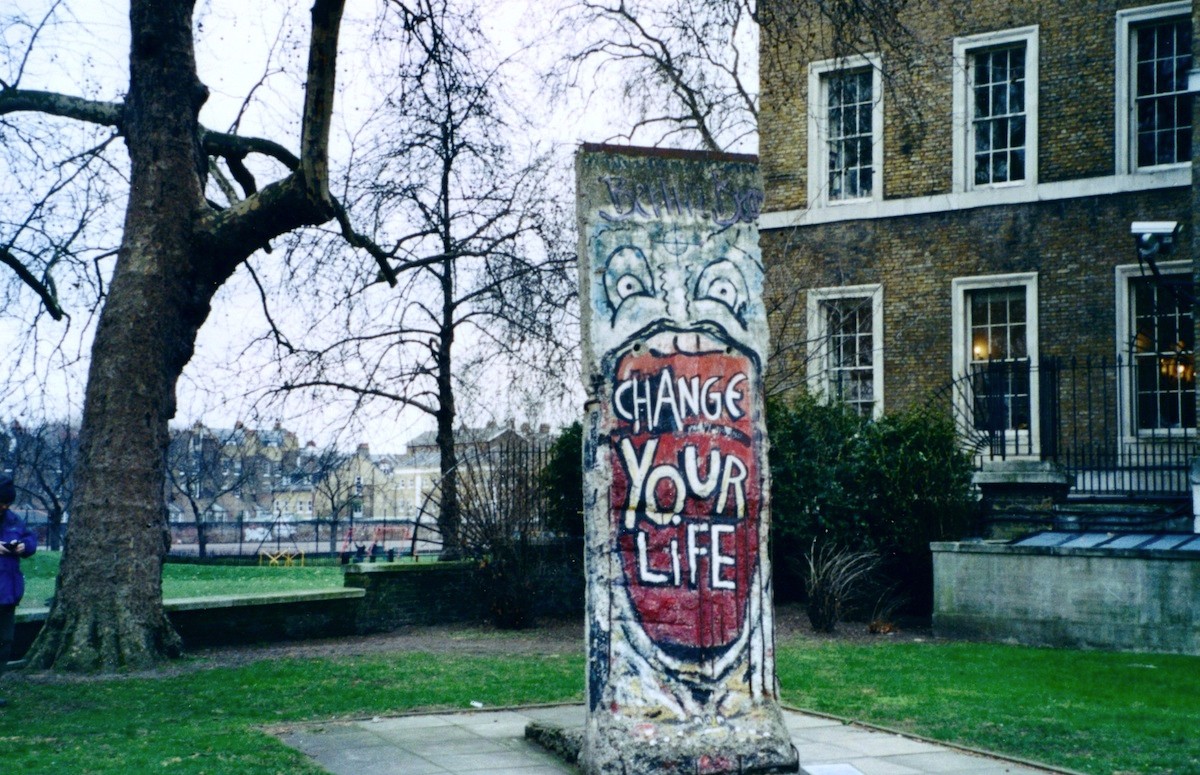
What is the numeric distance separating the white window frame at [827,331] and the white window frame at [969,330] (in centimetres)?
127

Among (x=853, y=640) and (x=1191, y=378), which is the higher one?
(x=1191, y=378)

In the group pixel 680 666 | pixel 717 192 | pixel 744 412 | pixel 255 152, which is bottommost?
pixel 680 666

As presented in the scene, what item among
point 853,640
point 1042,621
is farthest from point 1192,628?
point 853,640

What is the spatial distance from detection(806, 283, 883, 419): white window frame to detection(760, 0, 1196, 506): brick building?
27 millimetres

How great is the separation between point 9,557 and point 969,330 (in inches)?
639

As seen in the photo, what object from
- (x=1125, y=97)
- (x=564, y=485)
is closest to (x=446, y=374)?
(x=564, y=485)

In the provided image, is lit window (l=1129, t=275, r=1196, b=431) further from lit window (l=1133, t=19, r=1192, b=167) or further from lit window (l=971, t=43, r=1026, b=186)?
lit window (l=971, t=43, r=1026, b=186)

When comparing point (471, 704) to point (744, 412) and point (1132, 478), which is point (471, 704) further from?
point (1132, 478)

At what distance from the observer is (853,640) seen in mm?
13859

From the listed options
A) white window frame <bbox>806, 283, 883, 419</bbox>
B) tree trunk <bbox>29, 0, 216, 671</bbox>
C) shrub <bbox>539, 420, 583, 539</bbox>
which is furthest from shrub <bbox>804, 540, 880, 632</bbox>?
tree trunk <bbox>29, 0, 216, 671</bbox>

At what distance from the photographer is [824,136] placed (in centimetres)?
2242

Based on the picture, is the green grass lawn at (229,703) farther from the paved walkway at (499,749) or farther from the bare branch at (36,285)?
the bare branch at (36,285)

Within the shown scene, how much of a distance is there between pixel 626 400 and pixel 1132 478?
13294 millimetres

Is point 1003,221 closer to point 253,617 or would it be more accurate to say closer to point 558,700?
point 253,617
